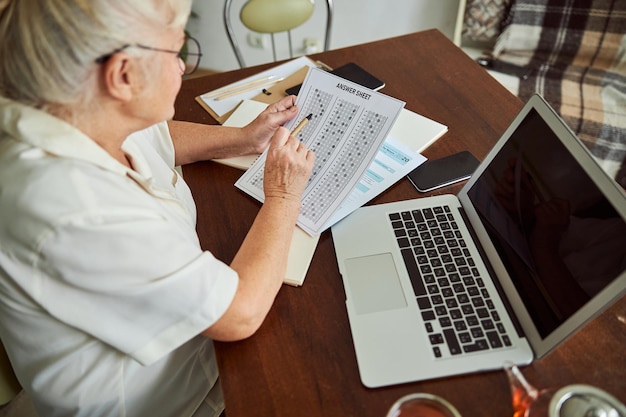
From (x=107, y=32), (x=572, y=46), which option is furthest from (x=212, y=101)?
(x=572, y=46)

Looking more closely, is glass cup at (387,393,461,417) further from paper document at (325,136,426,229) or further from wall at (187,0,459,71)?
wall at (187,0,459,71)

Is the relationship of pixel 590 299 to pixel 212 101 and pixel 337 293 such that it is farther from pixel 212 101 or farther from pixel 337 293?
Result: pixel 212 101

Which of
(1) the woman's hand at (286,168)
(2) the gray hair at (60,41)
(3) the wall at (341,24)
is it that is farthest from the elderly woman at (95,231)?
(3) the wall at (341,24)

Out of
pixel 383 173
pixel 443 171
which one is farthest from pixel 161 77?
pixel 443 171

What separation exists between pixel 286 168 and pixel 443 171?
0.33m

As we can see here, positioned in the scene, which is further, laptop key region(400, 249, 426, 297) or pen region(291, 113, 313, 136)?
pen region(291, 113, 313, 136)

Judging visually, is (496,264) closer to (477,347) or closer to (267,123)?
(477,347)

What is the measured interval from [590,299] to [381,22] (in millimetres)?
2241

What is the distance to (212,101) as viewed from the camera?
1.22 metres

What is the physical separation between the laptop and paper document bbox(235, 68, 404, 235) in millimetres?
67

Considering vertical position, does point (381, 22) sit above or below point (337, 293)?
below

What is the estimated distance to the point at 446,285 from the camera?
0.74 meters

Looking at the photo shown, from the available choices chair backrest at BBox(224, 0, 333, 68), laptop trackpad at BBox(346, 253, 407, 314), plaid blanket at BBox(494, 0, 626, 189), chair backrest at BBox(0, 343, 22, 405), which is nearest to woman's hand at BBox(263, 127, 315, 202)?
laptop trackpad at BBox(346, 253, 407, 314)

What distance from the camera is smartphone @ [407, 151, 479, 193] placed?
938 mm
